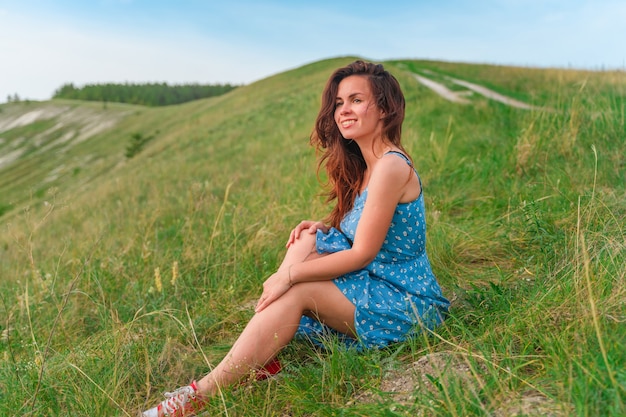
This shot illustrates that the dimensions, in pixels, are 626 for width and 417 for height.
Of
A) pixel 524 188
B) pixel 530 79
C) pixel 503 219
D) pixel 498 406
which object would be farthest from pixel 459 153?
pixel 530 79

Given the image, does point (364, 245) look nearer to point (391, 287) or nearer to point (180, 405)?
point (391, 287)

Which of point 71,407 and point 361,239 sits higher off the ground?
point 361,239

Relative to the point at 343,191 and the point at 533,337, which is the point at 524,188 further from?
the point at 533,337

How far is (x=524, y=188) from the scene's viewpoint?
4.32 m

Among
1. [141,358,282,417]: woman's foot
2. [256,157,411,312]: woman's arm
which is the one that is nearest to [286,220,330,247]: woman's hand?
[256,157,411,312]: woman's arm

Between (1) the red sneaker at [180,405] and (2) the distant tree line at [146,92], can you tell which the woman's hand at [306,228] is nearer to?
(1) the red sneaker at [180,405]

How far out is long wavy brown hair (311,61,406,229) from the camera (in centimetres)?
265

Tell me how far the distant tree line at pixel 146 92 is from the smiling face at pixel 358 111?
295 ft

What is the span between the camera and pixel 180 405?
2266 mm

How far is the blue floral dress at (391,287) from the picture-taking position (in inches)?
97.0

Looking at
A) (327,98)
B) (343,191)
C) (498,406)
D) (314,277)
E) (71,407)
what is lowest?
(71,407)

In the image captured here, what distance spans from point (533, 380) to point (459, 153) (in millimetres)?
4455

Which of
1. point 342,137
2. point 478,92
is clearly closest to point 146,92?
point 478,92

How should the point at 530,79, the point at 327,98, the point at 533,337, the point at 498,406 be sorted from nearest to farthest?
the point at 498,406
the point at 533,337
the point at 327,98
the point at 530,79
